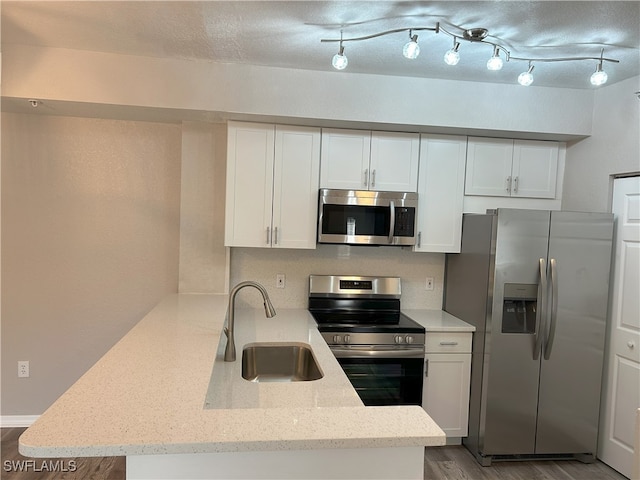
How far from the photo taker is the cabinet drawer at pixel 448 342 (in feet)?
10.2

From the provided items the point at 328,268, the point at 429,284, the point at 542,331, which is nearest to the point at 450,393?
the point at 542,331

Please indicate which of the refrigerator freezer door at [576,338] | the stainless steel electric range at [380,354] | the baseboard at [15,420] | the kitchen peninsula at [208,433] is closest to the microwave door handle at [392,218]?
the stainless steel electric range at [380,354]

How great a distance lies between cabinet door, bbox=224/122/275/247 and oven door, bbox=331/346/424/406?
3.22 ft

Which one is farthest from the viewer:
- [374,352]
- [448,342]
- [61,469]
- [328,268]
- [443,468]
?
[328,268]

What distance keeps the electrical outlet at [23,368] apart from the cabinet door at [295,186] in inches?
81.7

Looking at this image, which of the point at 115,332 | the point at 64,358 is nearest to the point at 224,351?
the point at 115,332

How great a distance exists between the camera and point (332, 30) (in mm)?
2238

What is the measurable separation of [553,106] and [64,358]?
401cm

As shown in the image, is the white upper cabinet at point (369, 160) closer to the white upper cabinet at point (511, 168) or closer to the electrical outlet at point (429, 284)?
the white upper cabinet at point (511, 168)

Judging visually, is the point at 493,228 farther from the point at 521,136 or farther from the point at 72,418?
the point at 72,418

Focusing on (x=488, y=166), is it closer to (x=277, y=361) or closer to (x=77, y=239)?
(x=277, y=361)

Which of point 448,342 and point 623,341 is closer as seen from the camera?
point 623,341

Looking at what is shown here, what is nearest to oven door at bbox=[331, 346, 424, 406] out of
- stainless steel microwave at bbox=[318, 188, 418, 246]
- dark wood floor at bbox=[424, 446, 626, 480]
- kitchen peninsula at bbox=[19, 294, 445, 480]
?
dark wood floor at bbox=[424, 446, 626, 480]

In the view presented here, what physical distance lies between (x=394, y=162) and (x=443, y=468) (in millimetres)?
2075
